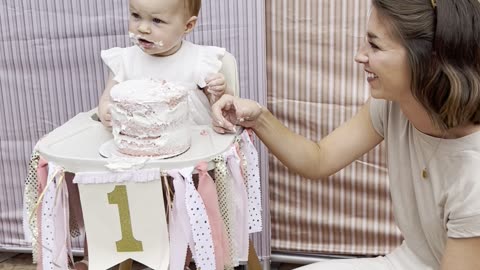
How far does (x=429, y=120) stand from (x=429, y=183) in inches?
4.6

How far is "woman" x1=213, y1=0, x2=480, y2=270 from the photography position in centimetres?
102

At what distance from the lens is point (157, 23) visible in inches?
52.1

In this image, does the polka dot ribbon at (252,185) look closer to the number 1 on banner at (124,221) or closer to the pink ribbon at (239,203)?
the pink ribbon at (239,203)

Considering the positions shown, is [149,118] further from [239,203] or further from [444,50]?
[444,50]

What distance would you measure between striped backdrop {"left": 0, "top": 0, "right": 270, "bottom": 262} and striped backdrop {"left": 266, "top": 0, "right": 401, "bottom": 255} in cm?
9

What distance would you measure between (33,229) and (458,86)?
33.6 inches

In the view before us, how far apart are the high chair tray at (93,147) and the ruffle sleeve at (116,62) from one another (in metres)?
0.12

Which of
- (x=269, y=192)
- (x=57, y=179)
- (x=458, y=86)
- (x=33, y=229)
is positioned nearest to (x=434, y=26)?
(x=458, y=86)

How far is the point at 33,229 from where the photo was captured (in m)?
1.31

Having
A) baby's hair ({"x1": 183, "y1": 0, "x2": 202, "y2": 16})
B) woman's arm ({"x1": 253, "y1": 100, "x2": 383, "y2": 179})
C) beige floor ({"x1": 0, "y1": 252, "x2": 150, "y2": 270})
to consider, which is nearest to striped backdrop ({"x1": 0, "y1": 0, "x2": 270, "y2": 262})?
beige floor ({"x1": 0, "y1": 252, "x2": 150, "y2": 270})

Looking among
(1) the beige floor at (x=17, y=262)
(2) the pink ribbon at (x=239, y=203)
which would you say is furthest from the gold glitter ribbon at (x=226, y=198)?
(1) the beige floor at (x=17, y=262)

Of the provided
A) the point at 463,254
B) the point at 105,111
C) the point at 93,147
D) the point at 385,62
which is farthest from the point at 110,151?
the point at 463,254

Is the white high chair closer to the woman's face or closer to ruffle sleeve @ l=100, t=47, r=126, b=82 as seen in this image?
ruffle sleeve @ l=100, t=47, r=126, b=82

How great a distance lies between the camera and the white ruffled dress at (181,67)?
1410mm
